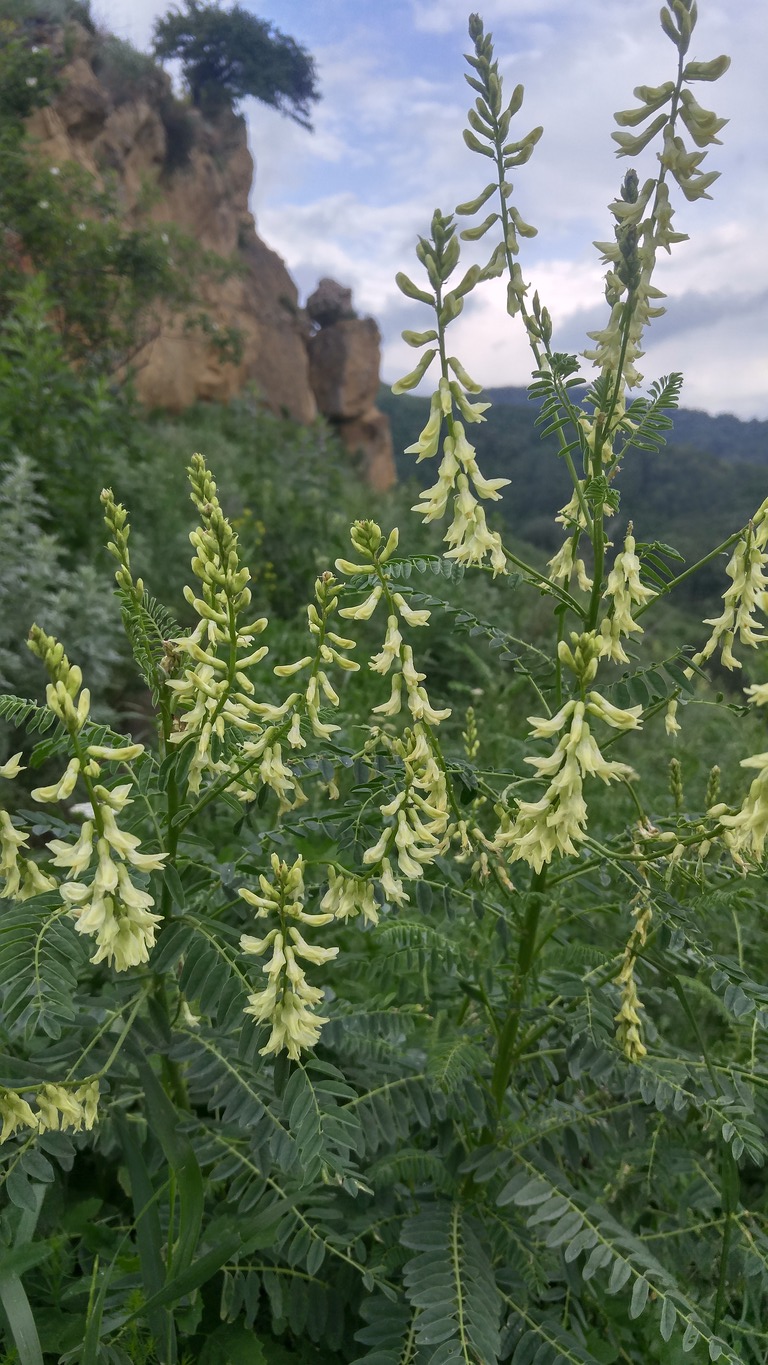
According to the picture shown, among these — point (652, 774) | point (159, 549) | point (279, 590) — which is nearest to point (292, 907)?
point (652, 774)

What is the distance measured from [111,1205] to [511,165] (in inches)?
85.0

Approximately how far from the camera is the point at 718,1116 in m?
1.42

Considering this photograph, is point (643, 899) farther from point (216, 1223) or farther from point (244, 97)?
point (244, 97)

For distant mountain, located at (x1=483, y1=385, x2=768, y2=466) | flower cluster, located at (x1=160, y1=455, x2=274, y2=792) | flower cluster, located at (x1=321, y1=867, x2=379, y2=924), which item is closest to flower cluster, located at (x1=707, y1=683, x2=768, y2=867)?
flower cluster, located at (x1=321, y1=867, x2=379, y2=924)

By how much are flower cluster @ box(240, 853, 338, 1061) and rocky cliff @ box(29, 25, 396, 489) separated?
11.4 metres

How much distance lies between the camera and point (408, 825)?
123 centimetres

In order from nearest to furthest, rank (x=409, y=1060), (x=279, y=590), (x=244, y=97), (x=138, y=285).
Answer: (x=409, y=1060) < (x=279, y=590) < (x=138, y=285) < (x=244, y=97)

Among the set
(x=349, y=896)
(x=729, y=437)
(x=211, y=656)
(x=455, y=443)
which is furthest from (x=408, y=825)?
(x=729, y=437)

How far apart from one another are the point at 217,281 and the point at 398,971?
44.4 ft

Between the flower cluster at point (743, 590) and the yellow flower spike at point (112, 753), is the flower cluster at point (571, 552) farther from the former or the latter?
the yellow flower spike at point (112, 753)

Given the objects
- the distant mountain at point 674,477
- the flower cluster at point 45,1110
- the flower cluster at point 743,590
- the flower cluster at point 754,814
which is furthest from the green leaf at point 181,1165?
the distant mountain at point 674,477

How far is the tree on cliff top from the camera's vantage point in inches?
720

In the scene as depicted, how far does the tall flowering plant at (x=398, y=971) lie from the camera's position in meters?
1.14

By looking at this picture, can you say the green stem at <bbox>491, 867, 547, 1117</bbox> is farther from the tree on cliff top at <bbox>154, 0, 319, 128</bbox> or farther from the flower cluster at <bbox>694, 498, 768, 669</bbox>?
the tree on cliff top at <bbox>154, 0, 319, 128</bbox>
